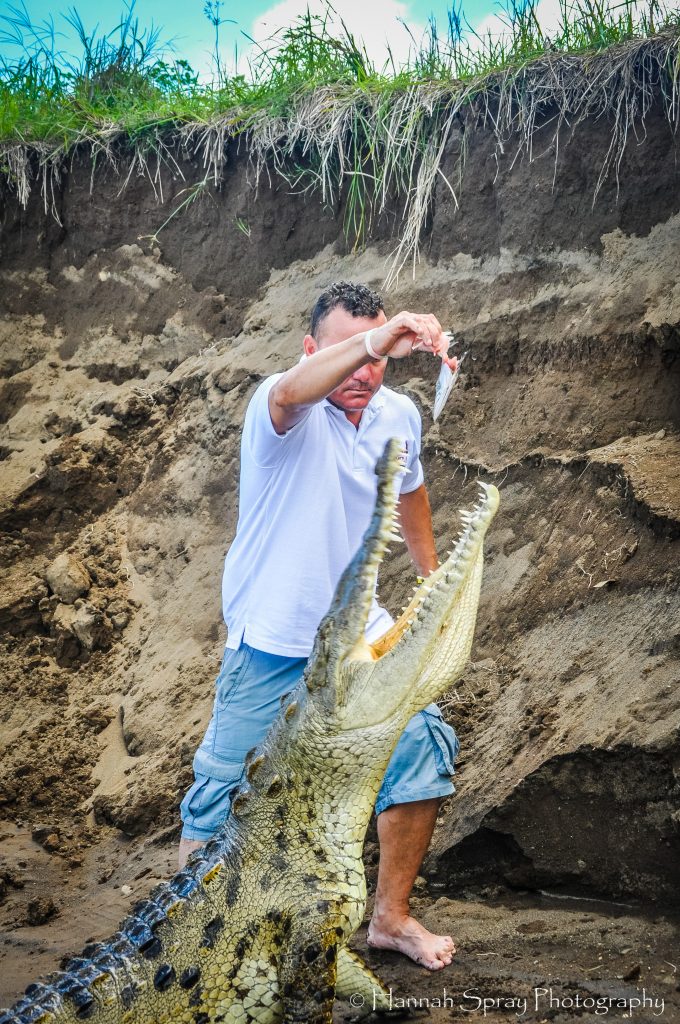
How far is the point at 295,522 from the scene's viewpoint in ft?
10.4

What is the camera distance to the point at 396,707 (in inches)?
109

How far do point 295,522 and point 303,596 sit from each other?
0.24m

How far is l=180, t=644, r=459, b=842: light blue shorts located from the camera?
3123mm

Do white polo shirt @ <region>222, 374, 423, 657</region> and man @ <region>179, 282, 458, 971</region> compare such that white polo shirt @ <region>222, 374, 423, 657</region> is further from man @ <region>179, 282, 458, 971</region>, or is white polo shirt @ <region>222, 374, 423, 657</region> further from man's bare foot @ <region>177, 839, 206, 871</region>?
man's bare foot @ <region>177, 839, 206, 871</region>

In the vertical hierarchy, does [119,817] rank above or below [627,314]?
below

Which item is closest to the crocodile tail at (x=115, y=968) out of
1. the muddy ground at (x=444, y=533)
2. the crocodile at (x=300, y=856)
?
the crocodile at (x=300, y=856)

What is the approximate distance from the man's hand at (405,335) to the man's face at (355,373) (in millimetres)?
368

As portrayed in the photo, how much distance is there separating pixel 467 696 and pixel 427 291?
7.65 ft

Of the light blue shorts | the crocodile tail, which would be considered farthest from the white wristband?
the crocodile tail

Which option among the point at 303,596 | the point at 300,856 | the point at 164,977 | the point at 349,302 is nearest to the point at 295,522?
the point at 303,596

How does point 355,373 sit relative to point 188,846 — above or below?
above

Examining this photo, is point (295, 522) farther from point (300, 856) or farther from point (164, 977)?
point (164, 977)

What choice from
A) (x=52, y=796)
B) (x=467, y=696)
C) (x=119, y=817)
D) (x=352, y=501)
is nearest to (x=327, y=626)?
(x=352, y=501)

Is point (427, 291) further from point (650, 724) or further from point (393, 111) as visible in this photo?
point (650, 724)
